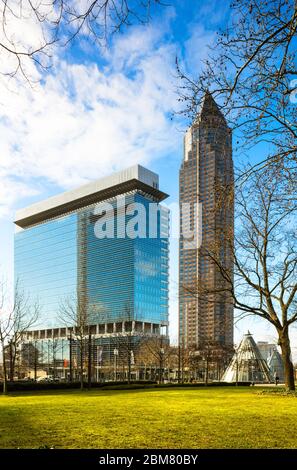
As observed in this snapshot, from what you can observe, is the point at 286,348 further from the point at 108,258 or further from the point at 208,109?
the point at 108,258

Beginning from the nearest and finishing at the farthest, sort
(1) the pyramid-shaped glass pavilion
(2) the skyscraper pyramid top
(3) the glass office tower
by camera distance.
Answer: (2) the skyscraper pyramid top → (1) the pyramid-shaped glass pavilion → (3) the glass office tower

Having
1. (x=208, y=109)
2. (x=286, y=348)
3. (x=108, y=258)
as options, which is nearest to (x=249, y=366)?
(x=286, y=348)

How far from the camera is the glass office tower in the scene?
5778 inches

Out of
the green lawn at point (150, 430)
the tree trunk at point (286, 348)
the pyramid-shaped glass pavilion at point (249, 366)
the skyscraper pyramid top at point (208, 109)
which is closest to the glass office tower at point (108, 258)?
the pyramid-shaped glass pavilion at point (249, 366)

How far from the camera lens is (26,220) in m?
189

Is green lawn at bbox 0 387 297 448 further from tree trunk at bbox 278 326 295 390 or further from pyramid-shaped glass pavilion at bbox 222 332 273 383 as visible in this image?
pyramid-shaped glass pavilion at bbox 222 332 273 383

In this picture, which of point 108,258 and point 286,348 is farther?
point 108,258

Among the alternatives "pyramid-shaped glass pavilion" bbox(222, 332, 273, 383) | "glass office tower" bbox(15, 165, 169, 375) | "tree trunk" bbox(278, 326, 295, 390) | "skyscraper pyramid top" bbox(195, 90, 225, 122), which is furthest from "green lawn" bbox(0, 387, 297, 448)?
"glass office tower" bbox(15, 165, 169, 375)

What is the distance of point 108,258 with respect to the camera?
153 metres

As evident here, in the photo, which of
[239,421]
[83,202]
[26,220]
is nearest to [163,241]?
[83,202]

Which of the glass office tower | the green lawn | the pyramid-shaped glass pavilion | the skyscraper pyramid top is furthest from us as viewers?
the glass office tower

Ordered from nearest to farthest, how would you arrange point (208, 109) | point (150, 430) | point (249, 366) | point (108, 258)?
point (208, 109) → point (150, 430) → point (249, 366) → point (108, 258)
